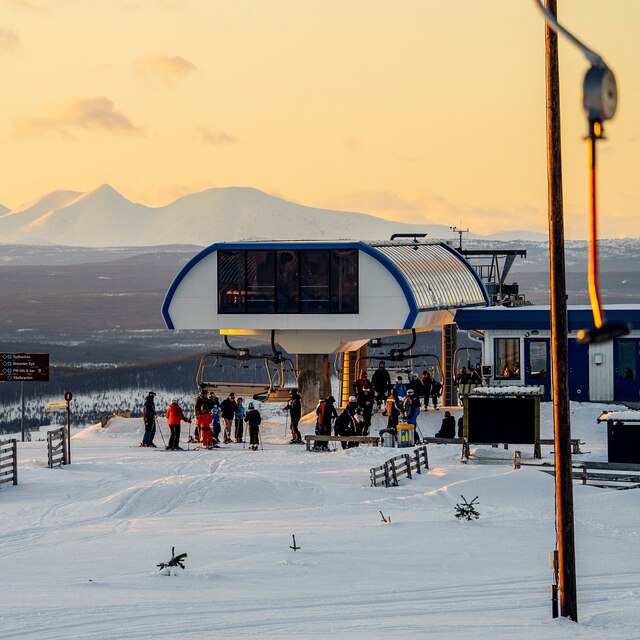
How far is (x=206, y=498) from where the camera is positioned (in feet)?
83.7

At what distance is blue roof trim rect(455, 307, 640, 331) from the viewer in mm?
40375

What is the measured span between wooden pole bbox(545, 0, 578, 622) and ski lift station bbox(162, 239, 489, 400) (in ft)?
84.7

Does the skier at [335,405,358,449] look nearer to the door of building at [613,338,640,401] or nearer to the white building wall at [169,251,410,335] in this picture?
the white building wall at [169,251,410,335]

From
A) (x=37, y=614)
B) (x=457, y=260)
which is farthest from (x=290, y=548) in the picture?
(x=457, y=260)

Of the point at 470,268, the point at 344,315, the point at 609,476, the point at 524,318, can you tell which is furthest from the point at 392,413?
the point at 470,268

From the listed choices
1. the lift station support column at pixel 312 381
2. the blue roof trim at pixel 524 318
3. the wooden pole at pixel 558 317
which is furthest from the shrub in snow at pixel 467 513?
the lift station support column at pixel 312 381

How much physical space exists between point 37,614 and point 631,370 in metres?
27.7

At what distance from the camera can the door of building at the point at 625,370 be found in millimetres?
40312

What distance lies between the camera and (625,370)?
40438mm

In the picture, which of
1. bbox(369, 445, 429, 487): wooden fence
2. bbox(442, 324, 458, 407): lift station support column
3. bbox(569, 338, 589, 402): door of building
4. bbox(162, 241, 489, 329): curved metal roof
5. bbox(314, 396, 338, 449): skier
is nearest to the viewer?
bbox(369, 445, 429, 487): wooden fence

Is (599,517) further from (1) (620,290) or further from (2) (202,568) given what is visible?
(1) (620,290)

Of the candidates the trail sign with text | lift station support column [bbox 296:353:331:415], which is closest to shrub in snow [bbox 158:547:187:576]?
the trail sign with text

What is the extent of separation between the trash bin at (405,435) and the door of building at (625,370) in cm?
1071

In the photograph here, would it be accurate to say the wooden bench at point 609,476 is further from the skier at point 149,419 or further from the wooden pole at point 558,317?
the skier at point 149,419
